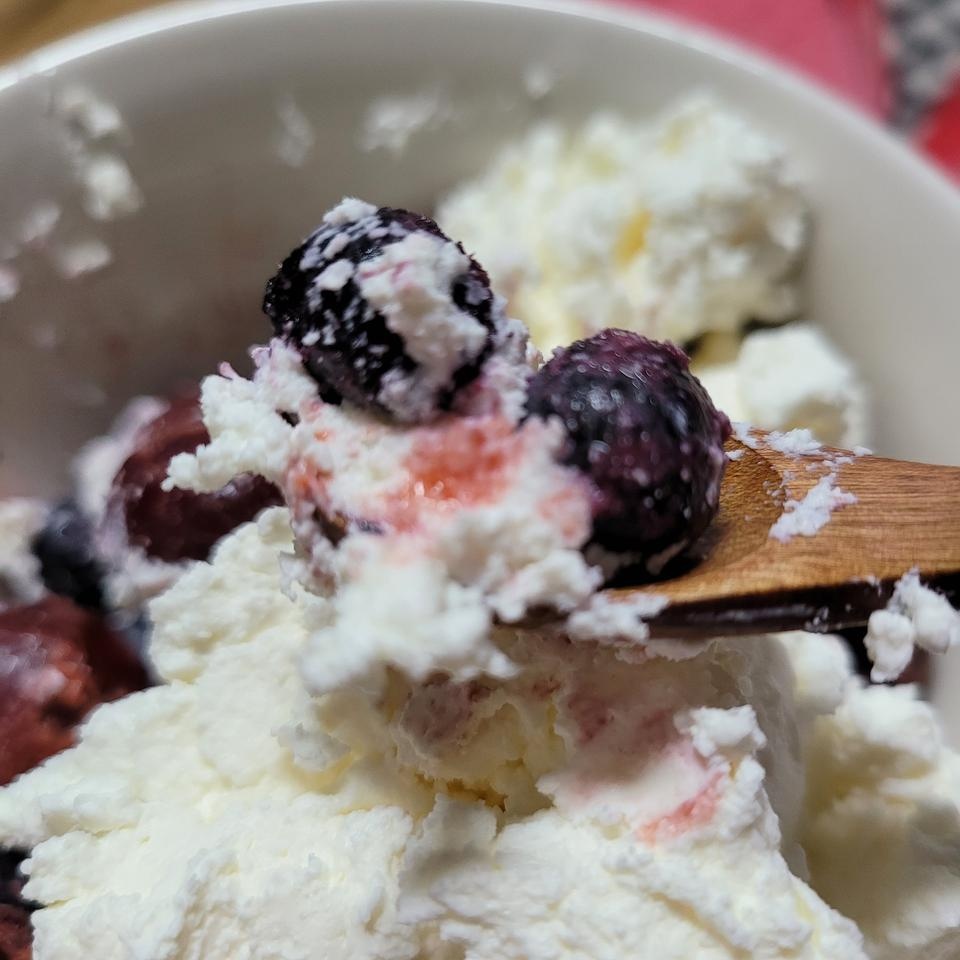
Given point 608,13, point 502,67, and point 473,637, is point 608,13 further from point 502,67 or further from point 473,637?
point 473,637

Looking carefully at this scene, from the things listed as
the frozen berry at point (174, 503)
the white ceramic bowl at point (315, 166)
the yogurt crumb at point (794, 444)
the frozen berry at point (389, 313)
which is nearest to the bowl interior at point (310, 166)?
the white ceramic bowl at point (315, 166)

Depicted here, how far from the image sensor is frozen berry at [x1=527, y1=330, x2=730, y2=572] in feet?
1.80

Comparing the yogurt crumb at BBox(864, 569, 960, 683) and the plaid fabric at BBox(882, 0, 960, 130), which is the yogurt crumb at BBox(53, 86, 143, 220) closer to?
the yogurt crumb at BBox(864, 569, 960, 683)

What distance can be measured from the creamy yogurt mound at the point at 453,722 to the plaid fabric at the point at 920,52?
118 cm

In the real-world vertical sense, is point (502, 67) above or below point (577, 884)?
above

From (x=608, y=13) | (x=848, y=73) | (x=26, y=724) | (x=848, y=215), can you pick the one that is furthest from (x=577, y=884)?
(x=848, y=73)

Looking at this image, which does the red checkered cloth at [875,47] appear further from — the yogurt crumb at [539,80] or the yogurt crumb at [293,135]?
the yogurt crumb at [293,135]

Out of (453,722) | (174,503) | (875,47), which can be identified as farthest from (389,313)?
(875,47)

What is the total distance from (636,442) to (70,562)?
2.19 ft

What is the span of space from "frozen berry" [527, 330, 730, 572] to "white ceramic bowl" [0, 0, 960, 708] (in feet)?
1.47

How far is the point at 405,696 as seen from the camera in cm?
69

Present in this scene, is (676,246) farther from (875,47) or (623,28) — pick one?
(875,47)

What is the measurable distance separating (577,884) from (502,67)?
788 mm

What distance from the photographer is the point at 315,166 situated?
1020 millimetres
